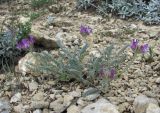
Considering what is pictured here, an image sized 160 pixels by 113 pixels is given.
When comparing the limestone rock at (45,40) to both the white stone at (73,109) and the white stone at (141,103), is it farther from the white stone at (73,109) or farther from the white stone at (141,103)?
the white stone at (141,103)

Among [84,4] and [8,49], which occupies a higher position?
[84,4]

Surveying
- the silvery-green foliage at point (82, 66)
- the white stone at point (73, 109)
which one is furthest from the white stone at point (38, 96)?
the white stone at point (73, 109)

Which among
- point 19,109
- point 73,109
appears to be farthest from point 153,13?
point 19,109

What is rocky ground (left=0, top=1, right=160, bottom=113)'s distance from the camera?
3.67 meters

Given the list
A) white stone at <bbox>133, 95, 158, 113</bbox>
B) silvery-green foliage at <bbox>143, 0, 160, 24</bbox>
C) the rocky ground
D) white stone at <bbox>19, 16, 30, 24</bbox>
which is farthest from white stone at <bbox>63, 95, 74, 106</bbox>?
silvery-green foliage at <bbox>143, 0, 160, 24</bbox>

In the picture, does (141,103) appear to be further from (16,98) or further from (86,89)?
(16,98)

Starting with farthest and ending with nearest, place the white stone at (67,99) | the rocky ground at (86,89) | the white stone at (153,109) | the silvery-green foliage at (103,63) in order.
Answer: the silvery-green foliage at (103,63), the white stone at (67,99), the rocky ground at (86,89), the white stone at (153,109)

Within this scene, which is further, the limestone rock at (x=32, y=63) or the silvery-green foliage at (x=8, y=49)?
the silvery-green foliage at (x=8, y=49)

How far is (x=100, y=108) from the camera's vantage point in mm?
3531

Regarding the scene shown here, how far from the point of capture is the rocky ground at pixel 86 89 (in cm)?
367

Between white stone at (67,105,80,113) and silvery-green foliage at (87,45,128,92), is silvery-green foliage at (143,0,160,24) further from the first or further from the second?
white stone at (67,105,80,113)

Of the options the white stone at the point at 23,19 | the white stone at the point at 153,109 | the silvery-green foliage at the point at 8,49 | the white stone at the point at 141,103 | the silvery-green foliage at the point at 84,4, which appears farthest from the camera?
the silvery-green foliage at the point at 84,4

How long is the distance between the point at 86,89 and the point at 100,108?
450mm

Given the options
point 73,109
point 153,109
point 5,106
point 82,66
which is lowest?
point 5,106
